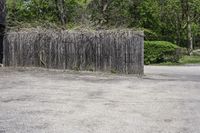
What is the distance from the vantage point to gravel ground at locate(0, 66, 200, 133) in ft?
31.1

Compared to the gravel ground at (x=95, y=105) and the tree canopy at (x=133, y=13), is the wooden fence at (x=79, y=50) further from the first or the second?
the tree canopy at (x=133, y=13)

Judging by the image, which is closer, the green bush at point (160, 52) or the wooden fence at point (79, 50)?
the wooden fence at point (79, 50)

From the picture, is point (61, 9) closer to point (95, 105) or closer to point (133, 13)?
point (133, 13)

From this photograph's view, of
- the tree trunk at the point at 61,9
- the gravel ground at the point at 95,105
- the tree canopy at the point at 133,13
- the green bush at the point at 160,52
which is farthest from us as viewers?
the tree canopy at the point at 133,13

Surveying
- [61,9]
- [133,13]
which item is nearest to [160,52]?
[61,9]

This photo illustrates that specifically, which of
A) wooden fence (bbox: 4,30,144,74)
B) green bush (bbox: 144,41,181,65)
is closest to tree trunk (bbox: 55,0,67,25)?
green bush (bbox: 144,41,181,65)

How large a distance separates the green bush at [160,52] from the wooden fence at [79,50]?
1409 cm

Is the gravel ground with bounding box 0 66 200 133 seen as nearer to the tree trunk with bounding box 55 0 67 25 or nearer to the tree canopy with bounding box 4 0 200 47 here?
the tree trunk with bounding box 55 0 67 25

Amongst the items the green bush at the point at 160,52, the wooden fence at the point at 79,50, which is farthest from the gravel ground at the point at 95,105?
the green bush at the point at 160,52

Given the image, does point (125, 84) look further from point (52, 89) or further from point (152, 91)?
point (52, 89)

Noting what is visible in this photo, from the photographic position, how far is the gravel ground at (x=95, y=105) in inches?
373

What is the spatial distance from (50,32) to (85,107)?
38.5 ft

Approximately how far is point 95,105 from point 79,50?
419 inches

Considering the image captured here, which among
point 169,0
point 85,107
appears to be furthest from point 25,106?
point 169,0
